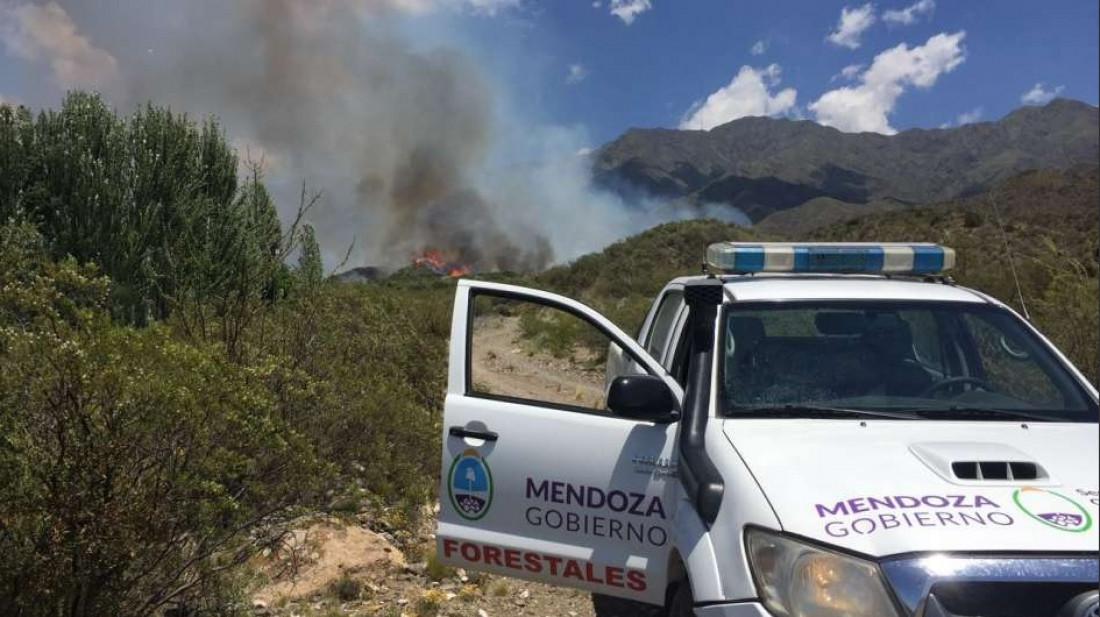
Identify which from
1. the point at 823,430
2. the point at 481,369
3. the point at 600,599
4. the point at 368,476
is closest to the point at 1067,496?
the point at 823,430

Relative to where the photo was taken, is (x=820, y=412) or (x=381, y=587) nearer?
(x=820, y=412)

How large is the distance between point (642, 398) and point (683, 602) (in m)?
0.70

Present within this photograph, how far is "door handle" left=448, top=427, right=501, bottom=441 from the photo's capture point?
128 inches

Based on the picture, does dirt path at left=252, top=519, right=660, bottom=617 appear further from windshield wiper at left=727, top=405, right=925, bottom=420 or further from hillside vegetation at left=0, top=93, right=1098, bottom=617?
windshield wiper at left=727, top=405, right=925, bottom=420

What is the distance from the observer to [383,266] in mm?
44000

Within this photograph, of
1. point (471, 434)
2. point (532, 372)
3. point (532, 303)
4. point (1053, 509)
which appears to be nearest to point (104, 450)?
point (471, 434)

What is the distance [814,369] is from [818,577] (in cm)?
125

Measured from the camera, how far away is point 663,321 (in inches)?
185

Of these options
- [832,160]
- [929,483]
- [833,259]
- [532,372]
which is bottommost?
[929,483]

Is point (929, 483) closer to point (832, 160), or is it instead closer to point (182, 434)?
point (182, 434)

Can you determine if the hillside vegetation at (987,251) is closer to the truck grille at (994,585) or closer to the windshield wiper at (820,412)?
the windshield wiper at (820,412)

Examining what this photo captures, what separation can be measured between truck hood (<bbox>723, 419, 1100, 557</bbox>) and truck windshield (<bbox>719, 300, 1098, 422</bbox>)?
190 millimetres

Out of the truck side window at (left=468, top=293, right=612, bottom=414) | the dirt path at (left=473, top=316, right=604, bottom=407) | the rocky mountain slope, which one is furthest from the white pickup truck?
the rocky mountain slope

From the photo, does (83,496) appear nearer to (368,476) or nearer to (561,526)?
(561,526)
